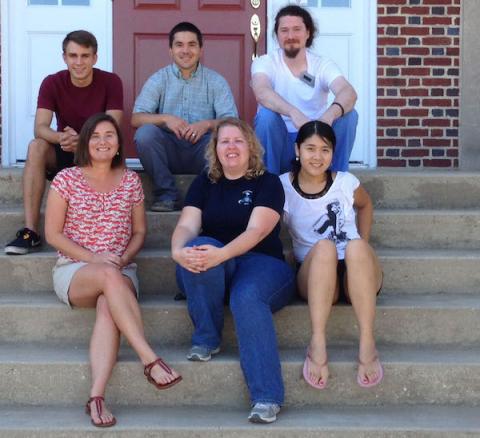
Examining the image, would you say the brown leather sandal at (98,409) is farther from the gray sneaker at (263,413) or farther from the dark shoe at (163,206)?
the dark shoe at (163,206)

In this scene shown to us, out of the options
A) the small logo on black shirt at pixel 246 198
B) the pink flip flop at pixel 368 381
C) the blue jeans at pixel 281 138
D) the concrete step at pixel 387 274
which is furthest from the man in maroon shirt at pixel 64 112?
the pink flip flop at pixel 368 381

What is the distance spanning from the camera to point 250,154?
3.93 meters

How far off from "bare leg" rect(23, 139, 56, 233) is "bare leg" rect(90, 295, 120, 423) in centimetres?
95

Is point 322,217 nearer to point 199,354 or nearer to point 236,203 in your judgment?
point 236,203

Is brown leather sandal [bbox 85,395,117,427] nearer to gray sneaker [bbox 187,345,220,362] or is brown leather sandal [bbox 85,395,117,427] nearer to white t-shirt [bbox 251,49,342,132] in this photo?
gray sneaker [bbox 187,345,220,362]

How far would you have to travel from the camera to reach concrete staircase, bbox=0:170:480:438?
341cm

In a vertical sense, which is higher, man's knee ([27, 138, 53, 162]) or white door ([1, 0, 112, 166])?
white door ([1, 0, 112, 166])

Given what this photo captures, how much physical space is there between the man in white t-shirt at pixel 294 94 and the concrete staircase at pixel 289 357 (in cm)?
55

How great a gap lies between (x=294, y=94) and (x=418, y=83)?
157cm

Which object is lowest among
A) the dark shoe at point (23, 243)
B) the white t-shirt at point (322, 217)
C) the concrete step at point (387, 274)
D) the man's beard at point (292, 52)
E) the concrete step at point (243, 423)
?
the concrete step at point (243, 423)

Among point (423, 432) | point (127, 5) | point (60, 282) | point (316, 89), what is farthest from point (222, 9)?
point (423, 432)

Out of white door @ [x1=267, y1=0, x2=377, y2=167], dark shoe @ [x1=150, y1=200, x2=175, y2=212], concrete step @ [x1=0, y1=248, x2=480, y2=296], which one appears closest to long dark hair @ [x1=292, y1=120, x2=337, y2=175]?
concrete step @ [x1=0, y1=248, x2=480, y2=296]

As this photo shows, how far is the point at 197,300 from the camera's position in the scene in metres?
3.64

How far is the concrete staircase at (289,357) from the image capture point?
11.2 feet
